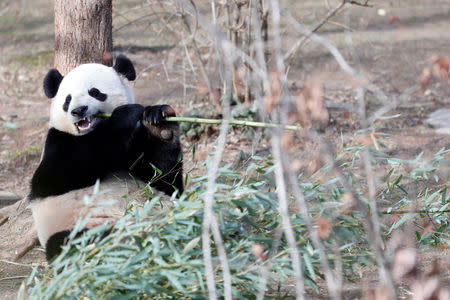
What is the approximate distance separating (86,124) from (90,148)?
0.52ft

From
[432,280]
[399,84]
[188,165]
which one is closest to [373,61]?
[399,84]

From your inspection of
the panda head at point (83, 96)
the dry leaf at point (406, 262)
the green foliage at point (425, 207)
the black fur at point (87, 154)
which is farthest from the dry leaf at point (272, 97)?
the panda head at point (83, 96)

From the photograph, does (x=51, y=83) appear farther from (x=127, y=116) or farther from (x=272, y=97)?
(x=272, y=97)

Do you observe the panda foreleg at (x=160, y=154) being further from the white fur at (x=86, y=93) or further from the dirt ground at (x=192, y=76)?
the dirt ground at (x=192, y=76)

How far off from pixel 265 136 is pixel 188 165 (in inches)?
32.9

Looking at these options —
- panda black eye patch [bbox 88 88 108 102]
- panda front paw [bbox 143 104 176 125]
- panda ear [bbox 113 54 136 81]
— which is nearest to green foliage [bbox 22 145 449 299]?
panda front paw [bbox 143 104 176 125]

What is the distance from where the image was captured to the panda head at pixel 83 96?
11.4ft

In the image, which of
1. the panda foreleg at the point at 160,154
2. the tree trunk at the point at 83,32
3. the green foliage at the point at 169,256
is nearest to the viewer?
the green foliage at the point at 169,256

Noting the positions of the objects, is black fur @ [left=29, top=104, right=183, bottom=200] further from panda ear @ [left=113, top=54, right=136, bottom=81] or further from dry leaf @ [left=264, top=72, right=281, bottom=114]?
dry leaf @ [left=264, top=72, right=281, bottom=114]

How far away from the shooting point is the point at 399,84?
7.47 meters

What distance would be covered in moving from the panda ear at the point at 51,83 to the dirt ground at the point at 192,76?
939mm

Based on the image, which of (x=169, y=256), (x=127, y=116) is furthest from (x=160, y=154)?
(x=169, y=256)

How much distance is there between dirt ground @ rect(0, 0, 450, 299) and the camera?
5.78m

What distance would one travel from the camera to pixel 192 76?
24.5 feet
